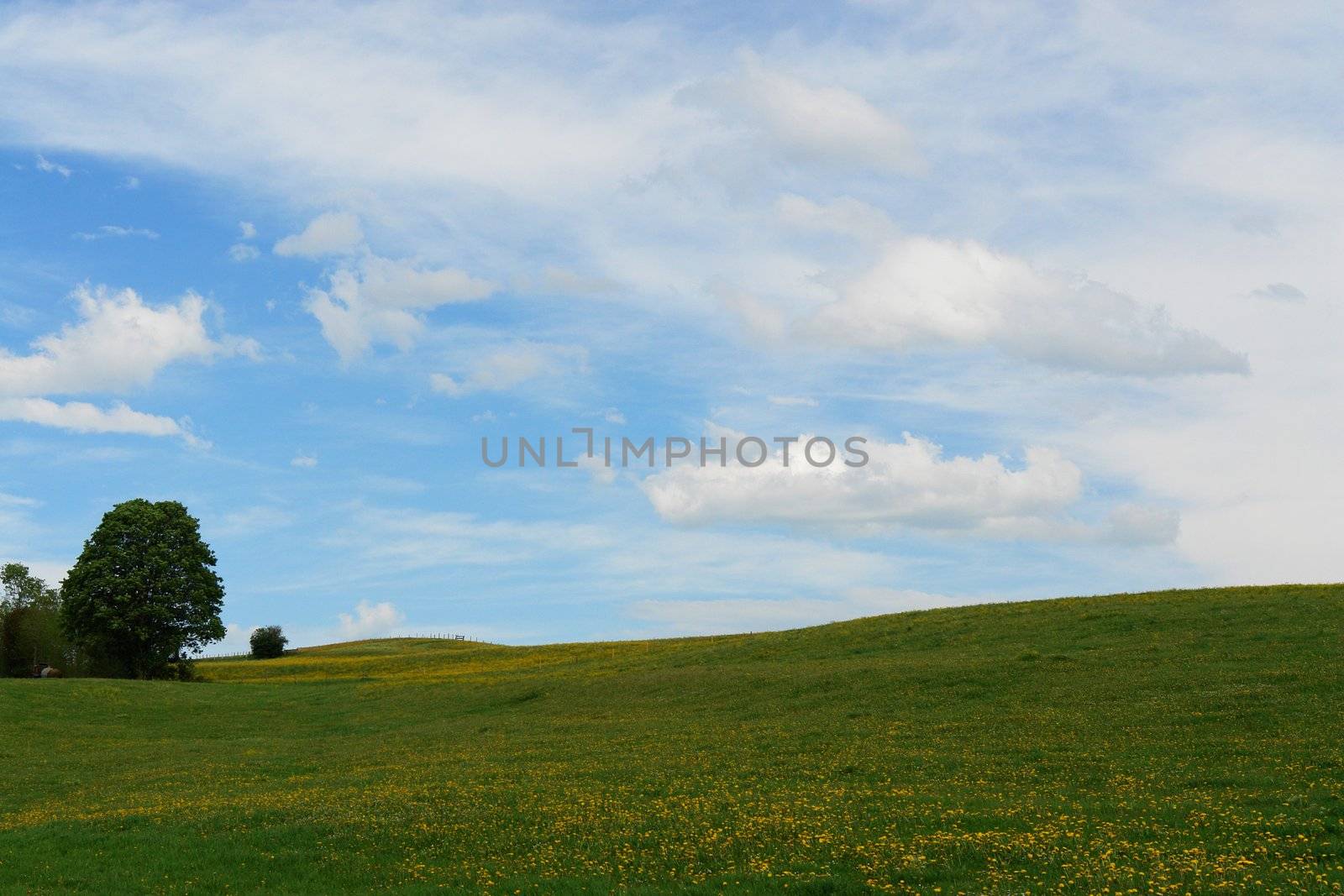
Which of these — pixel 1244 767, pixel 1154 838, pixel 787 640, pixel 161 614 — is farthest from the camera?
pixel 161 614

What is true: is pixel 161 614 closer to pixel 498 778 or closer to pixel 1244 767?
pixel 498 778

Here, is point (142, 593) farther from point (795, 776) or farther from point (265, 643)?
point (795, 776)

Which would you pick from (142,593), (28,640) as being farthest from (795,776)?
(28,640)

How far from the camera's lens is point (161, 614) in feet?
282

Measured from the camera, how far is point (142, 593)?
8662 cm

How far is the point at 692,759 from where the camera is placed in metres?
31.6

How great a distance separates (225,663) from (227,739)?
67.1 meters

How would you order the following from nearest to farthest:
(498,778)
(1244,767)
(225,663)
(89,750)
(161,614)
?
(1244,767) → (498,778) → (89,750) → (161,614) → (225,663)

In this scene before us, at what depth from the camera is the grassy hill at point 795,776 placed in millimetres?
18844

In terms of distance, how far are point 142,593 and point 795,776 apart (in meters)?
76.2

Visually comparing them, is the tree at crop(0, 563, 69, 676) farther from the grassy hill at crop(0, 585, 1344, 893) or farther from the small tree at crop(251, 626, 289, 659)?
the grassy hill at crop(0, 585, 1344, 893)

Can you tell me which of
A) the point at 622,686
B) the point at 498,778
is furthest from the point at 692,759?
the point at 622,686

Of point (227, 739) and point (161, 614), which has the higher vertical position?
point (161, 614)

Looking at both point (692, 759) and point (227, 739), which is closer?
point (692, 759)
